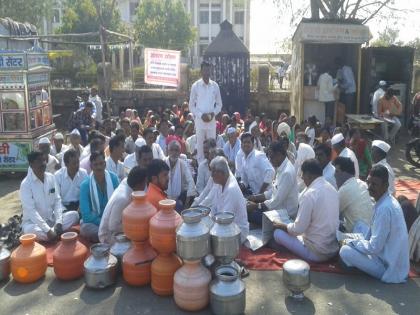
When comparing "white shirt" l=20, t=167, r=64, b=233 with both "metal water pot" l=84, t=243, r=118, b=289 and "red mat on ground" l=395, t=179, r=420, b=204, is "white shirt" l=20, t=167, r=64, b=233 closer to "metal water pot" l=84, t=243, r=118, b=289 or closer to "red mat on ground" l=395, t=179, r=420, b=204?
"metal water pot" l=84, t=243, r=118, b=289

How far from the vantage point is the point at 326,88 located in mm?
12164

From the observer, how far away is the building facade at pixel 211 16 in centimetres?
4384

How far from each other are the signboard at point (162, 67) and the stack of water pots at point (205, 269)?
9.89 m

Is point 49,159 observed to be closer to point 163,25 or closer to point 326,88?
point 326,88

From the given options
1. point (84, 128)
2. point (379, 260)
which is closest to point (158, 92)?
point (84, 128)

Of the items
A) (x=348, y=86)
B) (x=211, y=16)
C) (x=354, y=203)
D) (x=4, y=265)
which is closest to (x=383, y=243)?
(x=354, y=203)

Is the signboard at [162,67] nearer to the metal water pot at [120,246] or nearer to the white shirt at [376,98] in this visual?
the white shirt at [376,98]

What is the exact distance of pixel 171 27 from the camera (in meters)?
34.9

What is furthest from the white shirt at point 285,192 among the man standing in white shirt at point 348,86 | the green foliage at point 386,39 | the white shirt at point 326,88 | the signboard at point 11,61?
the green foliage at point 386,39

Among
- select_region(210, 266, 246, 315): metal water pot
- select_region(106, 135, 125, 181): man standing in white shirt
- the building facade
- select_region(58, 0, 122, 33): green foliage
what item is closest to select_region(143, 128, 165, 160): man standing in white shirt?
select_region(106, 135, 125, 181): man standing in white shirt

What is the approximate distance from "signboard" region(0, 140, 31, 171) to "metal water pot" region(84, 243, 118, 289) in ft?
16.3

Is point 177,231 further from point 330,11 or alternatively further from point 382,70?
point 330,11

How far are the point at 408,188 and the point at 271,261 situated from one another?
424 centimetres

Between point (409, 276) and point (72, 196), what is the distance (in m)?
4.08
